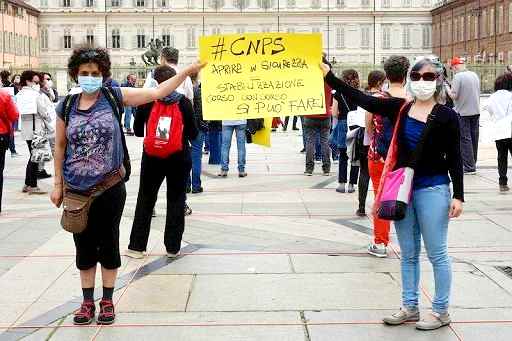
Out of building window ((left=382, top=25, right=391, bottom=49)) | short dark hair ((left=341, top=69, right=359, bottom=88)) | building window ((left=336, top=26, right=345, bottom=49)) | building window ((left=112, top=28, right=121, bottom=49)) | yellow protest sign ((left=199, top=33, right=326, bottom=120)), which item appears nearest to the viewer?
yellow protest sign ((left=199, top=33, right=326, bottom=120))

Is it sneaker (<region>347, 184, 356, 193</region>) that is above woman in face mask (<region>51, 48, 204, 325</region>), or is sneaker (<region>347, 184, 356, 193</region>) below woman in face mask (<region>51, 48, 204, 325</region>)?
below

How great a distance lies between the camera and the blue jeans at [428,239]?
5094mm

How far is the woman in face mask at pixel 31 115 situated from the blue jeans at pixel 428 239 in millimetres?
7430

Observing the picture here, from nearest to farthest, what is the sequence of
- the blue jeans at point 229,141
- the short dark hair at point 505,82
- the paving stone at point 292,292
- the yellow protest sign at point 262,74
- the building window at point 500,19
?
the paving stone at point 292,292
the yellow protest sign at point 262,74
the short dark hair at point 505,82
the blue jeans at point 229,141
the building window at point 500,19

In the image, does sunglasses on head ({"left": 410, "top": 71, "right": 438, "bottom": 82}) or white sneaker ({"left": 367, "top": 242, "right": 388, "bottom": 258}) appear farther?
white sneaker ({"left": 367, "top": 242, "right": 388, "bottom": 258})

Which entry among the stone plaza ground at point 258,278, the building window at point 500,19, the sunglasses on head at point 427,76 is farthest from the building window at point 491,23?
the sunglasses on head at point 427,76

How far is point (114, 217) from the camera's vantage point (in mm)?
5406

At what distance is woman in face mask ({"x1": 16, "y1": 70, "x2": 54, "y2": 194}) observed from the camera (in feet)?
38.2

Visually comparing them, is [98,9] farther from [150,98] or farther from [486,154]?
[150,98]

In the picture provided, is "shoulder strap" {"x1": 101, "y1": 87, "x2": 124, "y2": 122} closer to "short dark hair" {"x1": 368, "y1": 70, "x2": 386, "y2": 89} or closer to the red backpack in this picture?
the red backpack

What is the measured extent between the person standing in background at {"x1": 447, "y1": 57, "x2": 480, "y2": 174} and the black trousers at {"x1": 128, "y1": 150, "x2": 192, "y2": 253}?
691 cm

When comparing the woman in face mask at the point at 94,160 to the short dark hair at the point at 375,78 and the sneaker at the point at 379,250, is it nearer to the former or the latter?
the sneaker at the point at 379,250

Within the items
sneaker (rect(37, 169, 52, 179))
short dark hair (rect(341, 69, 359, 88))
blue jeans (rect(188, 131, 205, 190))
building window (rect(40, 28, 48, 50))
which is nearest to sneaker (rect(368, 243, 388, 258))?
short dark hair (rect(341, 69, 359, 88))

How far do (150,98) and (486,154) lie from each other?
12.5 m
